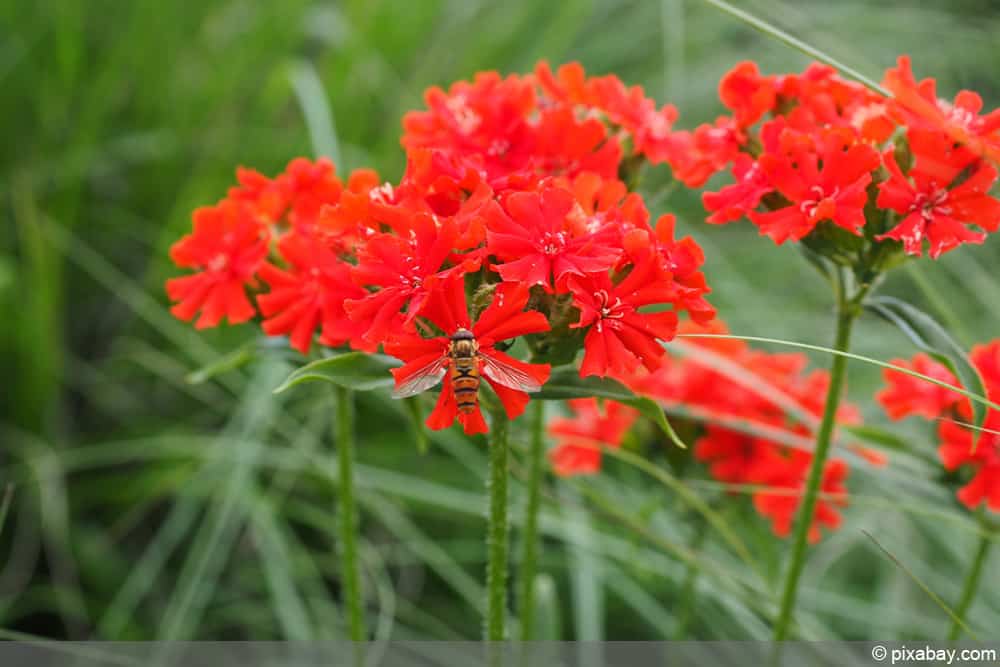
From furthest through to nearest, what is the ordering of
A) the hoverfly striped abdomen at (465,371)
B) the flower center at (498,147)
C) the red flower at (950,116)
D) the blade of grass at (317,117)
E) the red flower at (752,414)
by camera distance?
the blade of grass at (317,117)
the red flower at (752,414)
the flower center at (498,147)
the red flower at (950,116)
the hoverfly striped abdomen at (465,371)

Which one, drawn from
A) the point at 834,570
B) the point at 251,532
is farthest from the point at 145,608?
the point at 834,570

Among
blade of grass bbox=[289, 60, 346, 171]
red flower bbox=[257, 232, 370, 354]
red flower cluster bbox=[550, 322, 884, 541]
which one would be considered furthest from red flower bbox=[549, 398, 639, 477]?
blade of grass bbox=[289, 60, 346, 171]

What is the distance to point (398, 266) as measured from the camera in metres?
0.66

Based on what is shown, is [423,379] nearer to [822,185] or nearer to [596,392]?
[596,392]

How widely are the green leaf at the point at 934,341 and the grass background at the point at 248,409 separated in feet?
1.16

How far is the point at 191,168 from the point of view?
6.23 feet

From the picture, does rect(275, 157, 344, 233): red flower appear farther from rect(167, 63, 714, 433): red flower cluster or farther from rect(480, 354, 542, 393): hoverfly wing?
rect(480, 354, 542, 393): hoverfly wing

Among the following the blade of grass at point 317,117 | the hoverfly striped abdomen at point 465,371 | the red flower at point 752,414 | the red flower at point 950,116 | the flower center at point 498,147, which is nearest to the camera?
the hoverfly striped abdomen at point 465,371

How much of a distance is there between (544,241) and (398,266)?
9 cm

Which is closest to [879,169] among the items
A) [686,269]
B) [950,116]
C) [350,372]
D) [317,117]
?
[950,116]

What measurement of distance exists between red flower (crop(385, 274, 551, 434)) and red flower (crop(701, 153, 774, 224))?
212 millimetres

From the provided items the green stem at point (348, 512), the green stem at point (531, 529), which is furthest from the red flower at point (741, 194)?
the green stem at point (348, 512)

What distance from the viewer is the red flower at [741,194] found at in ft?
2.59

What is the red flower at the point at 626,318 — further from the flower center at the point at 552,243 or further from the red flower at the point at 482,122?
the red flower at the point at 482,122
